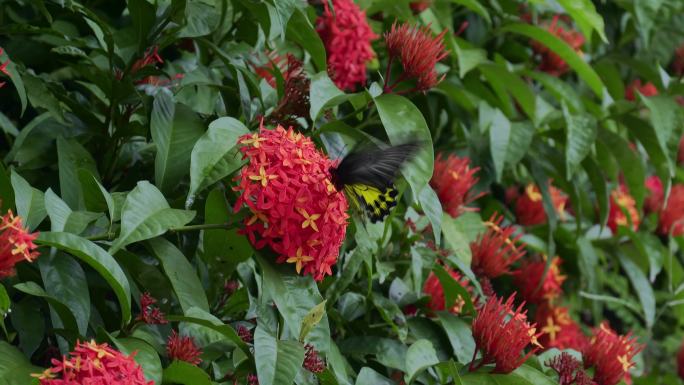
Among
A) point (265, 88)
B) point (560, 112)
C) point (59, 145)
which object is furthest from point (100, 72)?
point (560, 112)

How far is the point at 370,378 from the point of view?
51.6 inches

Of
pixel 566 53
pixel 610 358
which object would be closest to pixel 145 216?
pixel 610 358

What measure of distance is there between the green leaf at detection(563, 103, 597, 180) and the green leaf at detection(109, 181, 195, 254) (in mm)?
910

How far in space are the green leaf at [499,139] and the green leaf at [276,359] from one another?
0.79 meters

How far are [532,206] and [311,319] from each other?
111 cm

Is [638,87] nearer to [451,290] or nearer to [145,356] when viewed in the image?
[451,290]

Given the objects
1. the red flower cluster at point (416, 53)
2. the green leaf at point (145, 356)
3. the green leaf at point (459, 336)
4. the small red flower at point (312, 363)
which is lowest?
the green leaf at point (459, 336)

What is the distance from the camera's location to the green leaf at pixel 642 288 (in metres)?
1.97

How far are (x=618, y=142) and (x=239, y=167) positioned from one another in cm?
107

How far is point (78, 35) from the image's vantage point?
151cm

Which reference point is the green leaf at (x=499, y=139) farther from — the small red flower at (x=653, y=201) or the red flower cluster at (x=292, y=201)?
the red flower cluster at (x=292, y=201)

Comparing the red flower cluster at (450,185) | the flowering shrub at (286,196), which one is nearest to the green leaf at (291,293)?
the flowering shrub at (286,196)

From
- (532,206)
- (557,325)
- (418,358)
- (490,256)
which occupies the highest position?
(418,358)

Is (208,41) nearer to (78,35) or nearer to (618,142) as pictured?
(78,35)
